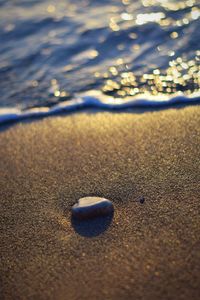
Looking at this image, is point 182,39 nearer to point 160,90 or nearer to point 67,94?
point 160,90

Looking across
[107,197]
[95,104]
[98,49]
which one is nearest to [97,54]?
[98,49]

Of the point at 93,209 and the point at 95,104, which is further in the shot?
the point at 95,104

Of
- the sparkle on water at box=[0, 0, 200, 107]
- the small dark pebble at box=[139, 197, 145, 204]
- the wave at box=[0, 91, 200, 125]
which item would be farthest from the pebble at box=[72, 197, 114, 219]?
the sparkle on water at box=[0, 0, 200, 107]

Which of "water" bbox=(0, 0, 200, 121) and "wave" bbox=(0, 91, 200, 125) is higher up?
"water" bbox=(0, 0, 200, 121)

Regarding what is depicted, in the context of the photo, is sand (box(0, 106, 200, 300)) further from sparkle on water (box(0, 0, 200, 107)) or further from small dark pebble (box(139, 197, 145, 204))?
sparkle on water (box(0, 0, 200, 107))

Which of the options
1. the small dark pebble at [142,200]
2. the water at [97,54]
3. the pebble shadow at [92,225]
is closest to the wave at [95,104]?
the water at [97,54]

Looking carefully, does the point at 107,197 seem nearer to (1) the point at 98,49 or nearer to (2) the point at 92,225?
(2) the point at 92,225
